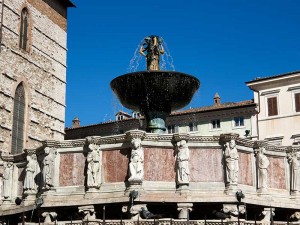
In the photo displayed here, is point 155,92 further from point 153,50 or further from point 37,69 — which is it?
point 37,69

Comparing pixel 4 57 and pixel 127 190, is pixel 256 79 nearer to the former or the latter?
pixel 4 57

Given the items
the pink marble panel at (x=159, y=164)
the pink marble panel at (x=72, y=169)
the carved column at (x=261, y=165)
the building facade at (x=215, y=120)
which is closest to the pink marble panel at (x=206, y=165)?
the pink marble panel at (x=159, y=164)

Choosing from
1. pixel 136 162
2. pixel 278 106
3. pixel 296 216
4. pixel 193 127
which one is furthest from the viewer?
pixel 193 127

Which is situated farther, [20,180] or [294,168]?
[20,180]

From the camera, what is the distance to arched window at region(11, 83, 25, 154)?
2800 centimetres

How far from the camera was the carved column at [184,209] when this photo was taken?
35.8 feet

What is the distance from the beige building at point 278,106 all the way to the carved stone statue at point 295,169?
80.3ft

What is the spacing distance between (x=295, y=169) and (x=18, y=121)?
19.0 meters

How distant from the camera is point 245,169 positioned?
12188mm

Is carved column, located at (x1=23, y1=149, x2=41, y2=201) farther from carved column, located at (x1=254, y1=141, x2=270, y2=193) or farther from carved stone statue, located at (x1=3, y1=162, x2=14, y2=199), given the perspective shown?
carved column, located at (x1=254, y1=141, x2=270, y2=193)

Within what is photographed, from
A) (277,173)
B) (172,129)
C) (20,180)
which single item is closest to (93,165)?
(20,180)

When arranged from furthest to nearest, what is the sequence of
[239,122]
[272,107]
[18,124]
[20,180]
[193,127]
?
[193,127] < [239,122] < [272,107] < [18,124] < [20,180]

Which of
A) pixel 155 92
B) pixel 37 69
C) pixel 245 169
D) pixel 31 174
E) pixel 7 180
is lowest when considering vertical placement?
pixel 7 180

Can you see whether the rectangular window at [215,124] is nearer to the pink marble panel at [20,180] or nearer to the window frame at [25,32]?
the window frame at [25,32]
